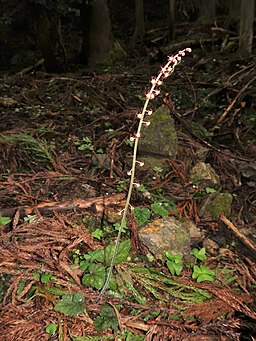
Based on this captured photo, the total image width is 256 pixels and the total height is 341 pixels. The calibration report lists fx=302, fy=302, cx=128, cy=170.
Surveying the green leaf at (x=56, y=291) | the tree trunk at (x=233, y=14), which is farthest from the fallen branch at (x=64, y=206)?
the tree trunk at (x=233, y=14)

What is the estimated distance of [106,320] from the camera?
1.78m

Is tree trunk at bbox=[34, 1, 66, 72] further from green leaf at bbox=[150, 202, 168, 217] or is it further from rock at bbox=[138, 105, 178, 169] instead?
green leaf at bbox=[150, 202, 168, 217]

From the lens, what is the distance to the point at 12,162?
3.23 metres

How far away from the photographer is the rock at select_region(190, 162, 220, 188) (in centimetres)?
311

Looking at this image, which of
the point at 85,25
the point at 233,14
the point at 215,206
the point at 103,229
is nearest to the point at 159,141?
the point at 215,206

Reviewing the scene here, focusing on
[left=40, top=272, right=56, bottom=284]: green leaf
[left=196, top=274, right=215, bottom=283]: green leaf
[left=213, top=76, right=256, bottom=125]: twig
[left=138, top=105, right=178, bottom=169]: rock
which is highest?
[left=213, top=76, right=256, bottom=125]: twig

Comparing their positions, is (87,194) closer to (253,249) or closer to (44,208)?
(44,208)

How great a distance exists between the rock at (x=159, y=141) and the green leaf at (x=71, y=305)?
1.81 metres

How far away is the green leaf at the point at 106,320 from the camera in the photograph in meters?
1.75

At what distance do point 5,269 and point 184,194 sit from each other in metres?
1.72

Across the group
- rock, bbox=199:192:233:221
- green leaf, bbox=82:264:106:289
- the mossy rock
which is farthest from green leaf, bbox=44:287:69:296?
the mossy rock

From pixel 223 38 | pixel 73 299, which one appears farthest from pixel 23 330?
pixel 223 38

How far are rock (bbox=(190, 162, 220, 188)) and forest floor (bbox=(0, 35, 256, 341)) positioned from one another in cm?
9

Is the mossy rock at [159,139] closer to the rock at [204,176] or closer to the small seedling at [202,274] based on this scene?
the rock at [204,176]
